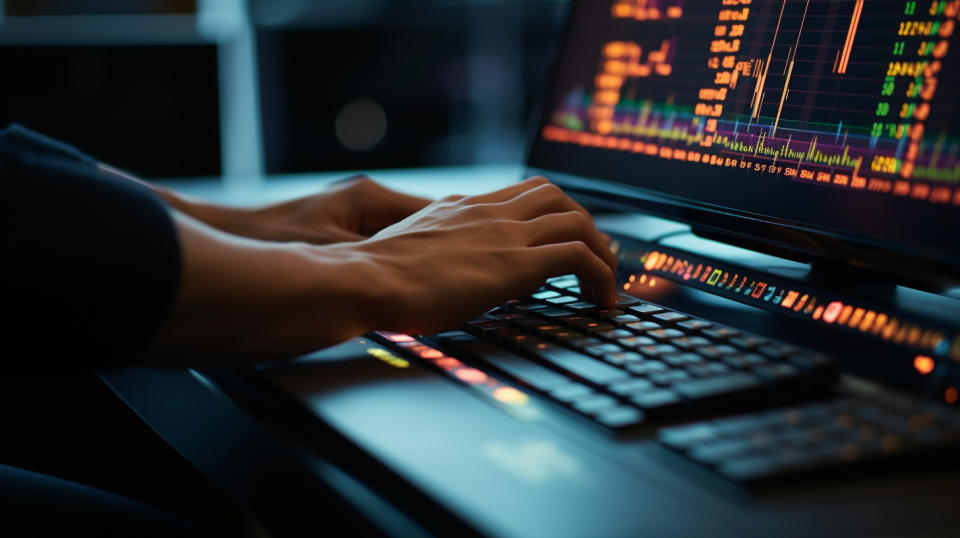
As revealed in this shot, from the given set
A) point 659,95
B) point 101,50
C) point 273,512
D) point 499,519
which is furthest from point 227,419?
point 101,50

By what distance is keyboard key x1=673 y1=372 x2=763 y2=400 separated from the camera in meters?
0.42

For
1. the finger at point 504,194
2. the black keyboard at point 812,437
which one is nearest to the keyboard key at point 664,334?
the black keyboard at point 812,437

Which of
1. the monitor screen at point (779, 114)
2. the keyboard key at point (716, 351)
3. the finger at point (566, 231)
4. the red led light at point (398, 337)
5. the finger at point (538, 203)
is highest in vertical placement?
the monitor screen at point (779, 114)

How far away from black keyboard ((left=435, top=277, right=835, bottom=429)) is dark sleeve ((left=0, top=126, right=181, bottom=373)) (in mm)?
195

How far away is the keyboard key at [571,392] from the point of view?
1.42ft

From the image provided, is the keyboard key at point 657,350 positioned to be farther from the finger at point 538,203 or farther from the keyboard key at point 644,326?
the finger at point 538,203

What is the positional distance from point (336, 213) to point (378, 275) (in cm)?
29

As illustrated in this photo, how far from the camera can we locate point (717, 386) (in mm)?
426

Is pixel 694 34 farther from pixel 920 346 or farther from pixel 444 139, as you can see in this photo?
pixel 444 139

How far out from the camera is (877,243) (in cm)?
56

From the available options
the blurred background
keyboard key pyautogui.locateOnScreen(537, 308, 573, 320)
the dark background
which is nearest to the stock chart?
keyboard key pyautogui.locateOnScreen(537, 308, 573, 320)

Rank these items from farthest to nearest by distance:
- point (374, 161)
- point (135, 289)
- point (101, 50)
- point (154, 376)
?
1. point (374, 161)
2. point (101, 50)
3. point (154, 376)
4. point (135, 289)

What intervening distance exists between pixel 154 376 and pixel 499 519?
333 millimetres

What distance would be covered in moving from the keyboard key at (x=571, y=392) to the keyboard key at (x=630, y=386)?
0.5 inches
